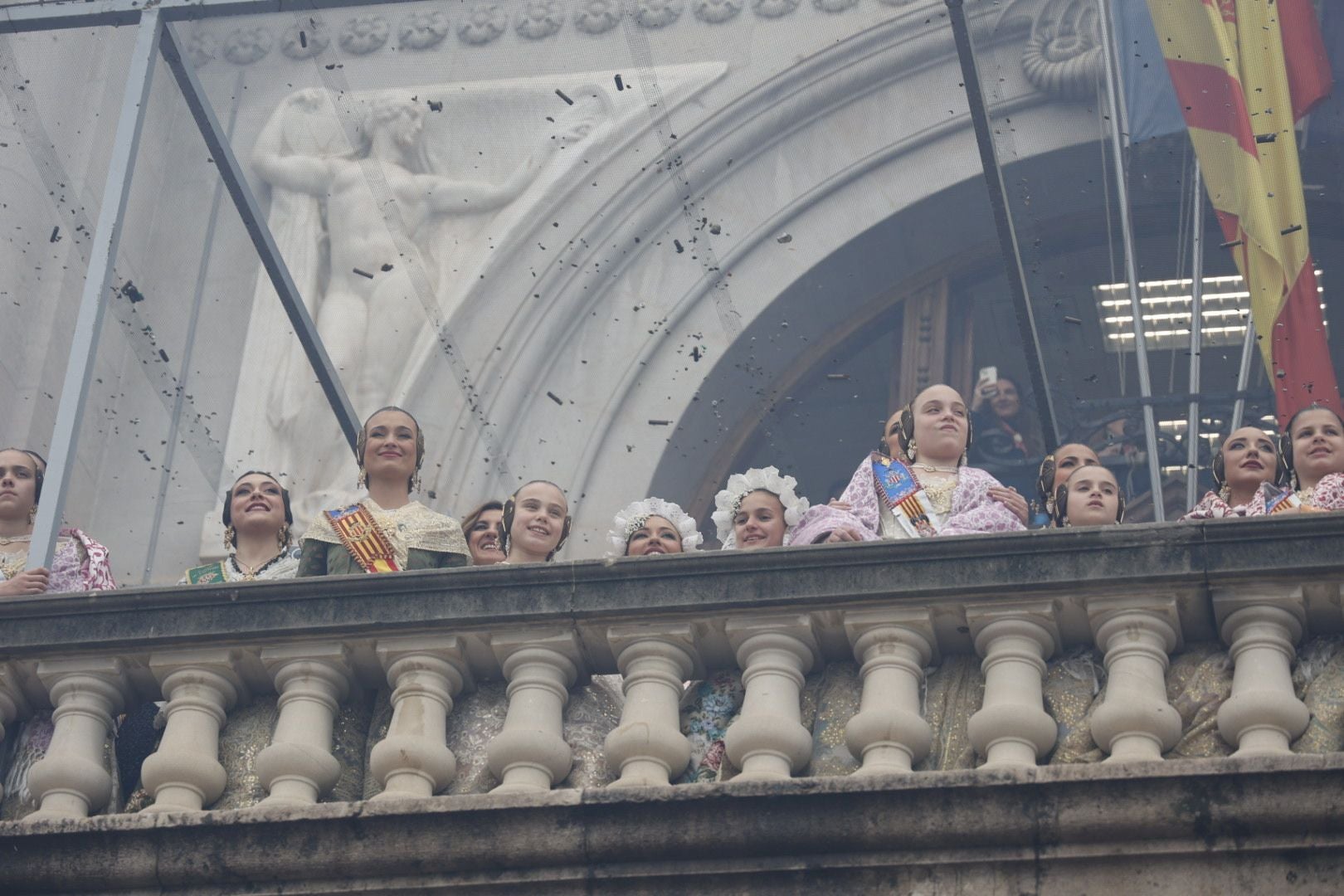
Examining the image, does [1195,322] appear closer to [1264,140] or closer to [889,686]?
[1264,140]

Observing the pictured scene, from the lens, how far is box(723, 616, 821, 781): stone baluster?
25.8 ft

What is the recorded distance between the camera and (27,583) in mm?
9258

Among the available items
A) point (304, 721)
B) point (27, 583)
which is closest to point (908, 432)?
point (304, 721)

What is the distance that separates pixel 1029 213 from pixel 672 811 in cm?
769

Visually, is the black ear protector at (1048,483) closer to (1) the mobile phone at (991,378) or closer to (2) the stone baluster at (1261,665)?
(2) the stone baluster at (1261,665)

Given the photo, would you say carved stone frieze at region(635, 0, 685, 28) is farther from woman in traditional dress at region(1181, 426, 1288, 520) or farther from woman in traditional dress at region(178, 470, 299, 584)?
woman in traditional dress at region(1181, 426, 1288, 520)

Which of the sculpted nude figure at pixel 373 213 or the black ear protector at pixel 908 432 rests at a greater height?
the sculpted nude figure at pixel 373 213

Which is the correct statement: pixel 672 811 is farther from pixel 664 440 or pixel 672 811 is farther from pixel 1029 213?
pixel 1029 213

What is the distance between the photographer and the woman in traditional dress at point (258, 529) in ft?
32.9

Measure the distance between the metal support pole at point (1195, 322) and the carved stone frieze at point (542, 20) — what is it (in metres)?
3.47

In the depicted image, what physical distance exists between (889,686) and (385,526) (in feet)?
7.68

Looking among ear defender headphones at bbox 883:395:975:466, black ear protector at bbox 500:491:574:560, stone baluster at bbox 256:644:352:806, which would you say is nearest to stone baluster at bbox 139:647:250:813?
stone baluster at bbox 256:644:352:806

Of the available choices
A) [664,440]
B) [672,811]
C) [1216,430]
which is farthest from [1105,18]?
[672,811]

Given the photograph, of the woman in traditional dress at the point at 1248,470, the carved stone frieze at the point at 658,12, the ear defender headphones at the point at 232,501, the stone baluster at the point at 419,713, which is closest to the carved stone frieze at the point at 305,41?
the carved stone frieze at the point at 658,12
